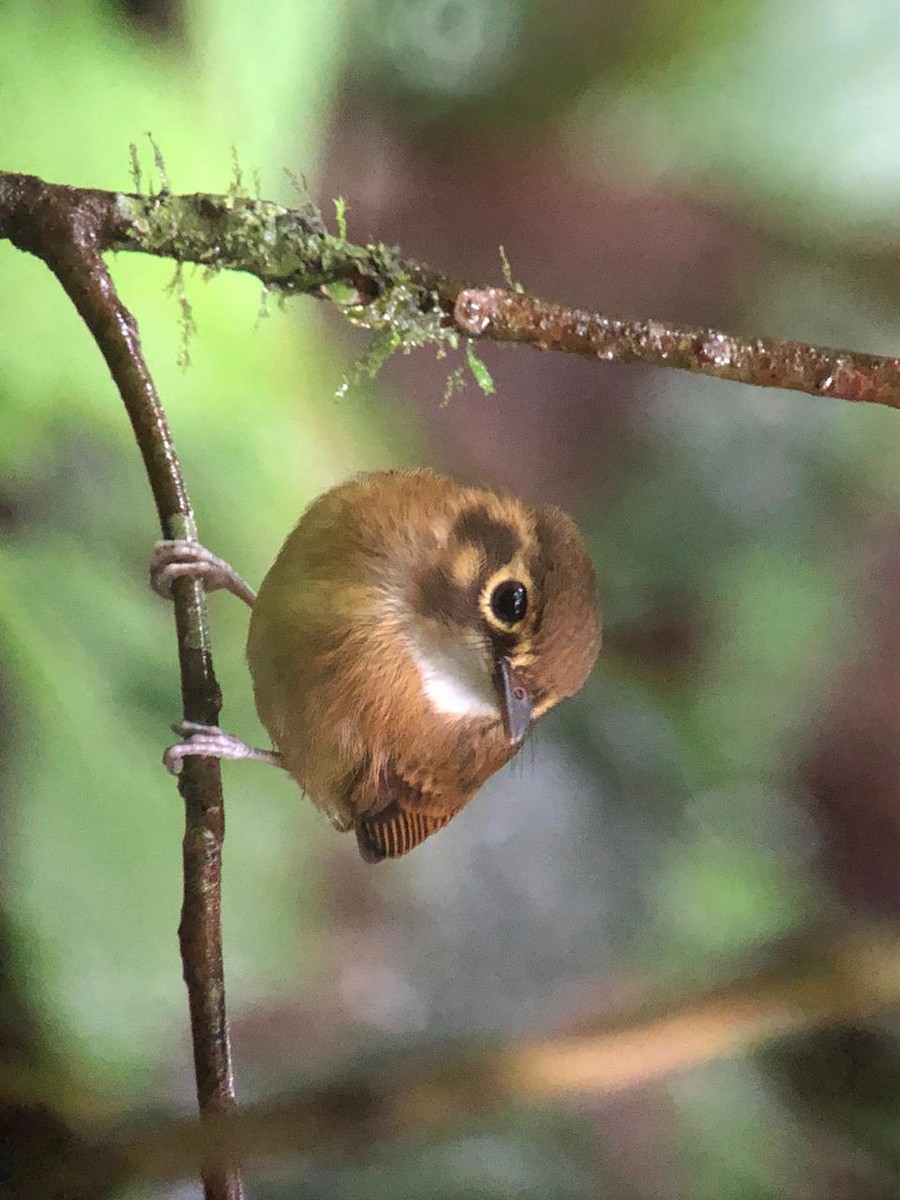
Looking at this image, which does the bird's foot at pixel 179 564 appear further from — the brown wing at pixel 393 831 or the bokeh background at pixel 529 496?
the brown wing at pixel 393 831

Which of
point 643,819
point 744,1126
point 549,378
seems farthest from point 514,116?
point 744,1126

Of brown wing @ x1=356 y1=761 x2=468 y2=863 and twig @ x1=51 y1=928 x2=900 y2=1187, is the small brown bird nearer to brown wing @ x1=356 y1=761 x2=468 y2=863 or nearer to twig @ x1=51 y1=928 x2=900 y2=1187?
brown wing @ x1=356 y1=761 x2=468 y2=863

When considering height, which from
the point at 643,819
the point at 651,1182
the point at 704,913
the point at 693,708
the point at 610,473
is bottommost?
the point at 651,1182

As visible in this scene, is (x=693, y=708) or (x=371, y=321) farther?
(x=693, y=708)

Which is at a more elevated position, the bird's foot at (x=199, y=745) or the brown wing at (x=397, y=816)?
the bird's foot at (x=199, y=745)

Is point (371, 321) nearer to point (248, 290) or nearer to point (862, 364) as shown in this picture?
point (248, 290)

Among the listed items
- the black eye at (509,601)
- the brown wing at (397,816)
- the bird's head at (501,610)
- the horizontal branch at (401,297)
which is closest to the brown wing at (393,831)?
the brown wing at (397,816)

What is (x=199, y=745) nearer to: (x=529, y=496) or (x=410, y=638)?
(x=410, y=638)
